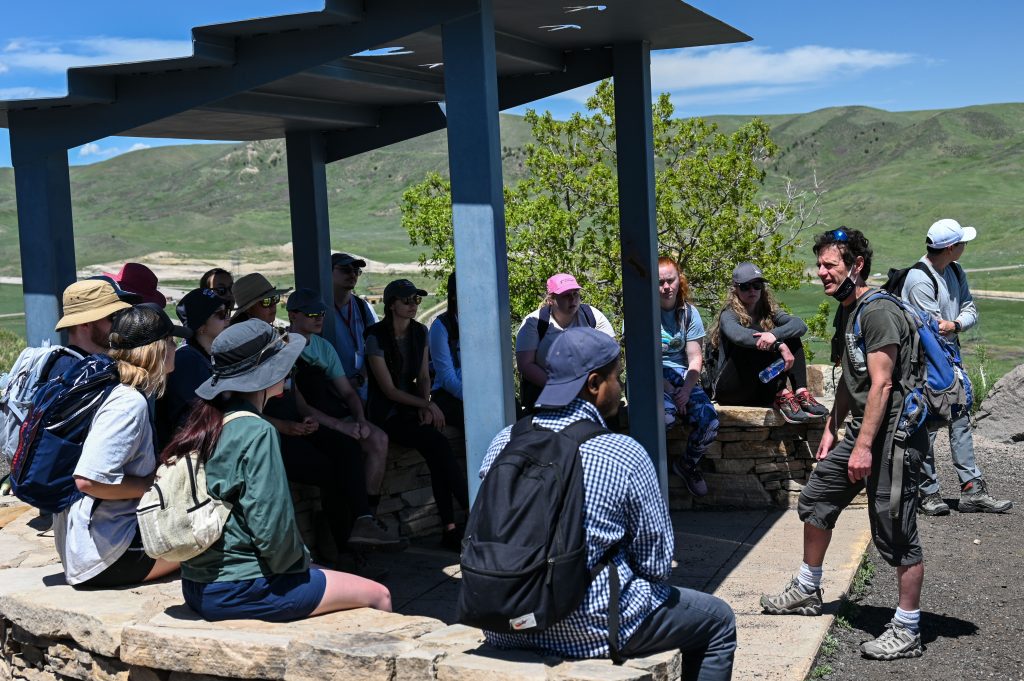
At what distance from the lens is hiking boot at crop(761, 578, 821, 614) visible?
5.41 meters

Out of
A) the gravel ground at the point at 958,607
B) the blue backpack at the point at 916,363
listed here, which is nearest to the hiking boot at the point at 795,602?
the gravel ground at the point at 958,607

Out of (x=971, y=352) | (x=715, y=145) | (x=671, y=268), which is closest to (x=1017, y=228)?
(x=971, y=352)

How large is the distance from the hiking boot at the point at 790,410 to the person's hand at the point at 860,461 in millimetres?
2456

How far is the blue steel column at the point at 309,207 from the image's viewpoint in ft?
26.2

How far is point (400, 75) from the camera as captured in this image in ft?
20.9

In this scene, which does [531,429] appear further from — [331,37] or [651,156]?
[651,156]

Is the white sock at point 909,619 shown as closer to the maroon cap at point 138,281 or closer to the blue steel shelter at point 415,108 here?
the blue steel shelter at point 415,108

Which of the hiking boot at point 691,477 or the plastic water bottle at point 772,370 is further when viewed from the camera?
the hiking boot at point 691,477

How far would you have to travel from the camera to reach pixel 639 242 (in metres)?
6.41

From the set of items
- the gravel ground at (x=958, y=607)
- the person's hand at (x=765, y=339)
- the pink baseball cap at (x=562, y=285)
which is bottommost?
the gravel ground at (x=958, y=607)

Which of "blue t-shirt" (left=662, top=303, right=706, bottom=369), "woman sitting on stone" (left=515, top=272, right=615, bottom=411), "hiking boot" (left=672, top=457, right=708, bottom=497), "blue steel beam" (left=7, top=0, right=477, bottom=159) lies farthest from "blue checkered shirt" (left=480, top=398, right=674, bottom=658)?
→ "hiking boot" (left=672, top=457, right=708, bottom=497)

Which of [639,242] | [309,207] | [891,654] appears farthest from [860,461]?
[309,207]

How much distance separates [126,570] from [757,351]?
14.4ft

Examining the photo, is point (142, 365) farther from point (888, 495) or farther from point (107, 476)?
point (888, 495)
